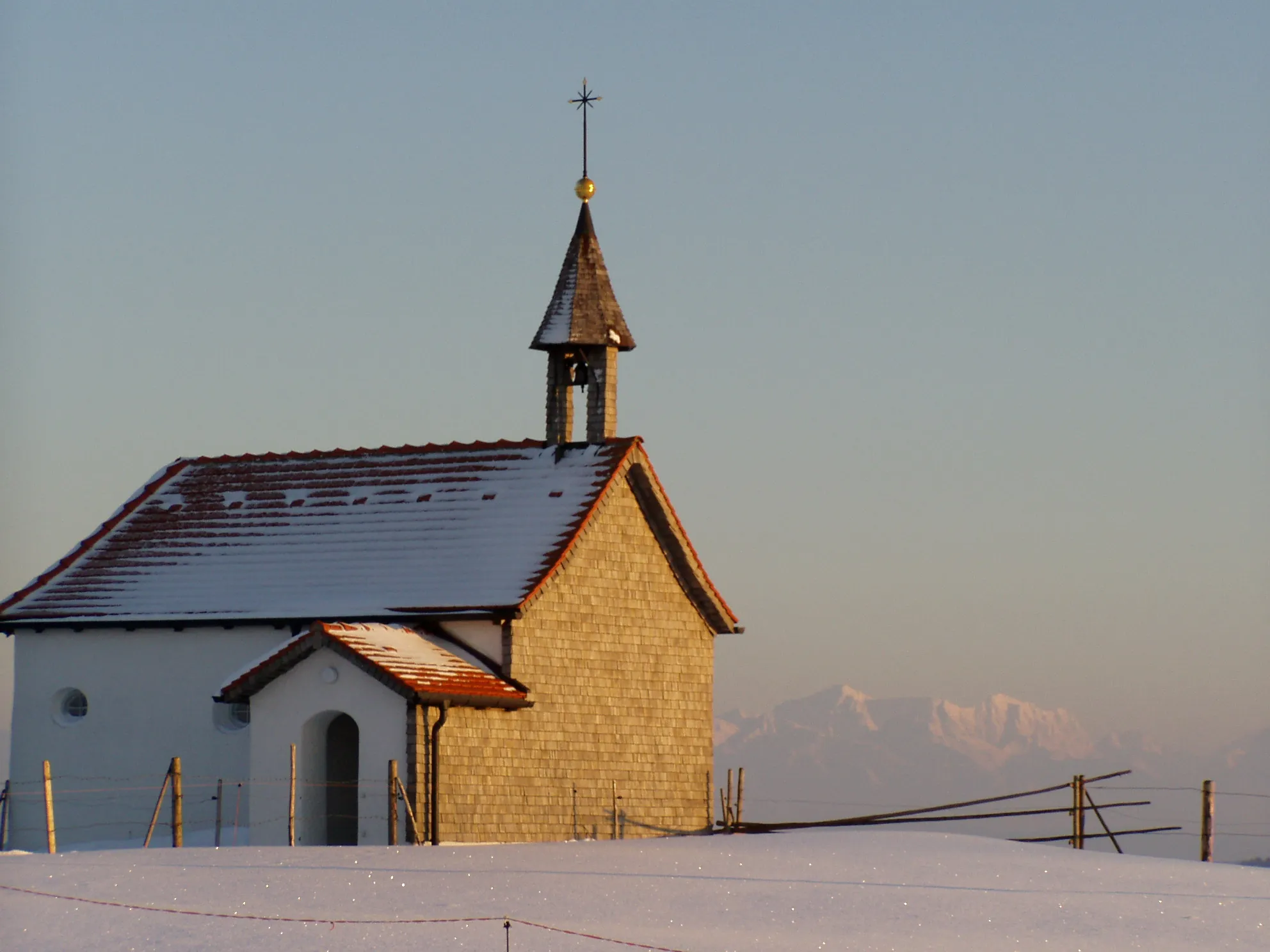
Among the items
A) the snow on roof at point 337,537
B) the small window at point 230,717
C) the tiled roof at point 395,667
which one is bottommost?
the small window at point 230,717

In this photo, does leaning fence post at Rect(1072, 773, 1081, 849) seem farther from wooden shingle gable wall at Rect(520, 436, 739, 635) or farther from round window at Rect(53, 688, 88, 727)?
round window at Rect(53, 688, 88, 727)

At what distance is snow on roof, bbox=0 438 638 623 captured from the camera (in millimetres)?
42156

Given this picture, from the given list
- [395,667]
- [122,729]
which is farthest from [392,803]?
[122,729]

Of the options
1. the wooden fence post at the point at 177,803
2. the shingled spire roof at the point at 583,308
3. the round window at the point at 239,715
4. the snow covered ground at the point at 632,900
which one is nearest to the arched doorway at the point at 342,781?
the round window at the point at 239,715

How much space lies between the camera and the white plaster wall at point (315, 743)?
3800cm

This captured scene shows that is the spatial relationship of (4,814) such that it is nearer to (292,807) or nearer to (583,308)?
(292,807)

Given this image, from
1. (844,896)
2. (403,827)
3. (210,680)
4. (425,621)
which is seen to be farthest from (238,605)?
(844,896)

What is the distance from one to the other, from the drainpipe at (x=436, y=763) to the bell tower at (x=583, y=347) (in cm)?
842

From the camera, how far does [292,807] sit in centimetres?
3709

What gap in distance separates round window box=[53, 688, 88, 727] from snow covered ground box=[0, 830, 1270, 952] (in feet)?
40.0

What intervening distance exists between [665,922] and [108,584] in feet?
73.6

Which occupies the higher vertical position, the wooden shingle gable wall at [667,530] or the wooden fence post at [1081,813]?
the wooden shingle gable wall at [667,530]

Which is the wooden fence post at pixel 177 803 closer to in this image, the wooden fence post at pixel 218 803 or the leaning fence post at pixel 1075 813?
the wooden fence post at pixel 218 803

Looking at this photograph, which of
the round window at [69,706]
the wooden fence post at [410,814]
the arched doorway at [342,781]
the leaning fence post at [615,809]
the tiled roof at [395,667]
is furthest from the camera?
the round window at [69,706]
